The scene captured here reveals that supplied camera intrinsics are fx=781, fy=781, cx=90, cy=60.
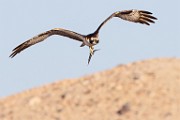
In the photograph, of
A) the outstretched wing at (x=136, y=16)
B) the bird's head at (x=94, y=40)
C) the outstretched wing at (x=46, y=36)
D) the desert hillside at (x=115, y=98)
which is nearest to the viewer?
the desert hillside at (x=115, y=98)

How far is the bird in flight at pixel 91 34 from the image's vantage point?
24492mm

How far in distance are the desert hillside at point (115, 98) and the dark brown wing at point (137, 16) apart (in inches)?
74.4

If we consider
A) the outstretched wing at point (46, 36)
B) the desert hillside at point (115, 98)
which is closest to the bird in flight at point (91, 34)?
the outstretched wing at point (46, 36)

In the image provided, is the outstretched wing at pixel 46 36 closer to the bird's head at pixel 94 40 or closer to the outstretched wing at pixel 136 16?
the bird's head at pixel 94 40

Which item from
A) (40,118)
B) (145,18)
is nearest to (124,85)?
(40,118)

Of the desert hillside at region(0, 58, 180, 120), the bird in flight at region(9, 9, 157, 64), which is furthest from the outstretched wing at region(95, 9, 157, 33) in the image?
the desert hillside at region(0, 58, 180, 120)

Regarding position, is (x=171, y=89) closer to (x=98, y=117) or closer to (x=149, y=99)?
(x=149, y=99)

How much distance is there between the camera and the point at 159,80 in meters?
25.3

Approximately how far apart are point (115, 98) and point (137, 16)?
523cm

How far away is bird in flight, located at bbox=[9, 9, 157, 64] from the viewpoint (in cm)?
2449

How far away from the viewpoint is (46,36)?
2708cm

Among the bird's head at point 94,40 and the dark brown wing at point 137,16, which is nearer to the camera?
the bird's head at point 94,40

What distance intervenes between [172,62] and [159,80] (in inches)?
69.5

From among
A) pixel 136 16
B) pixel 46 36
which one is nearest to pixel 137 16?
pixel 136 16
